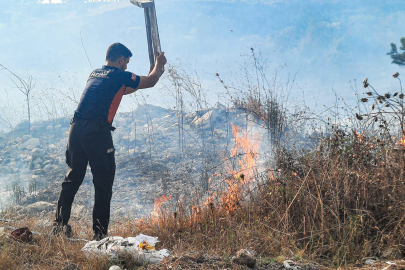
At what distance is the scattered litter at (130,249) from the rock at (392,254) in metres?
2.04

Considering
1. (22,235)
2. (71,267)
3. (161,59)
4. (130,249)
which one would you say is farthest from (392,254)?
(22,235)

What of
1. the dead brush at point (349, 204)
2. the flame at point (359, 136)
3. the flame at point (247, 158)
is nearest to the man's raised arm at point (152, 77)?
the flame at point (247, 158)

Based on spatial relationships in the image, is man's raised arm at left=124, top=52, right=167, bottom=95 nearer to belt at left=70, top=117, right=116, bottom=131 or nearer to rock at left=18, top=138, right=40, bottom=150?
belt at left=70, top=117, right=116, bottom=131

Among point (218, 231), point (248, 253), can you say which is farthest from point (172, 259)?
point (218, 231)

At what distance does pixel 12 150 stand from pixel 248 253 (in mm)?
8629

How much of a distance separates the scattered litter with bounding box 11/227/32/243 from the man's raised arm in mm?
1935

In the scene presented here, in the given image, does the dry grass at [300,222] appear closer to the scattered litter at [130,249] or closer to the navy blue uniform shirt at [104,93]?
the scattered litter at [130,249]

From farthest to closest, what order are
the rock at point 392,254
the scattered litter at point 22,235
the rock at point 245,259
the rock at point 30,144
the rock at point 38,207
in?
the rock at point 30,144 < the rock at point 38,207 < the scattered litter at point 22,235 < the rock at point 392,254 < the rock at point 245,259

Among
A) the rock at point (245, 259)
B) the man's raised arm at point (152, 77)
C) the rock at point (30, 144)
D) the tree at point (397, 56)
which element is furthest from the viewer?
the rock at point (30, 144)

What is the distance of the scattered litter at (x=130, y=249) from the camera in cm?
286

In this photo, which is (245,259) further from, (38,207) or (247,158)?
(38,207)

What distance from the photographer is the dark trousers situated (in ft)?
12.2

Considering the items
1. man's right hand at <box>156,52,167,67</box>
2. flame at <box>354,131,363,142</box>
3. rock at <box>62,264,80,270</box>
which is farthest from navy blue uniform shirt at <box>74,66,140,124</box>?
flame at <box>354,131,363,142</box>

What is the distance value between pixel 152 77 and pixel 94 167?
1342mm
